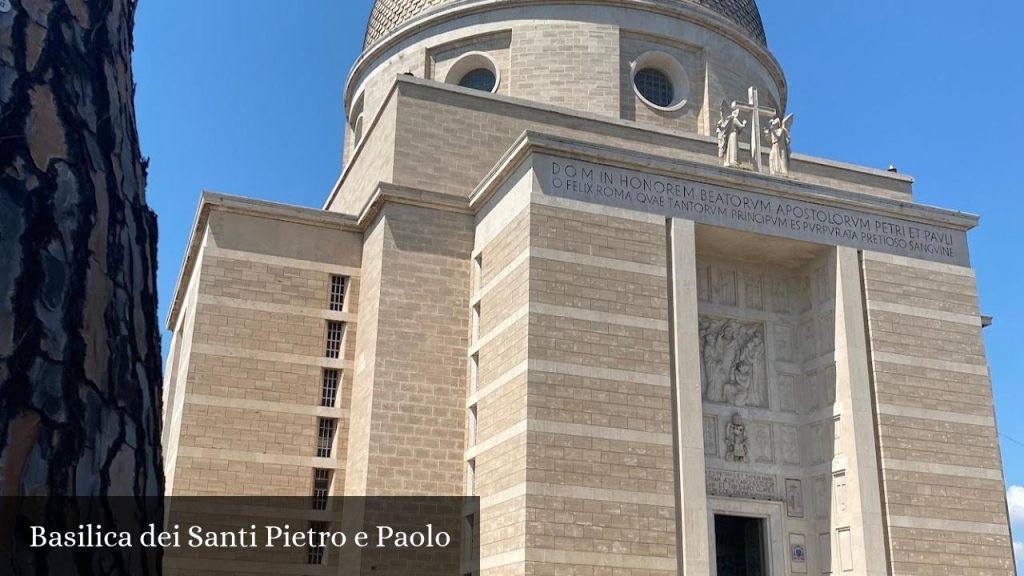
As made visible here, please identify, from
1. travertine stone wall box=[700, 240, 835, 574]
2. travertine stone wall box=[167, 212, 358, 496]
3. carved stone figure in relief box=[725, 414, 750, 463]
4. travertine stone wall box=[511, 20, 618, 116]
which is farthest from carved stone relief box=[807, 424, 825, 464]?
travertine stone wall box=[511, 20, 618, 116]

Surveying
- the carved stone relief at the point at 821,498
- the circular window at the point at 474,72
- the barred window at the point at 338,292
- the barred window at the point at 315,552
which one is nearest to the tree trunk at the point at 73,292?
the carved stone relief at the point at 821,498

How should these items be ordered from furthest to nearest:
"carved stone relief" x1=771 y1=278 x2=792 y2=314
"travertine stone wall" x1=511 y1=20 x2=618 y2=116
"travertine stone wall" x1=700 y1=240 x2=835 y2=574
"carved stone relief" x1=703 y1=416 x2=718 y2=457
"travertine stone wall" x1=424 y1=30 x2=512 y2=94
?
"travertine stone wall" x1=424 y1=30 x2=512 y2=94
"travertine stone wall" x1=511 y1=20 x2=618 y2=116
"carved stone relief" x1=771 y1=278 x2=792 y2=314
"travertine stone wall" x1=700 y1=240 x2=835 y2=574
"carved stone relief" x1=703 y1=416 x2=718 y2=457

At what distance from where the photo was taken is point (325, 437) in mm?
19797

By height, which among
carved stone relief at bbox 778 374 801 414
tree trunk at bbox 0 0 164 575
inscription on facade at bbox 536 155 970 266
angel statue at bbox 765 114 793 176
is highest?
Result: angel statue at bbox 765 114 793 176

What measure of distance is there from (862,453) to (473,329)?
697cm

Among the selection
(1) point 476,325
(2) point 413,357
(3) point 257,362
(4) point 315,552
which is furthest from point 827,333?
(3) point 257,362

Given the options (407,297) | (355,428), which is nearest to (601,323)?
(407,297)

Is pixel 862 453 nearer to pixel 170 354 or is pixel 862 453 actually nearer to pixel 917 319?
pixel 917 319

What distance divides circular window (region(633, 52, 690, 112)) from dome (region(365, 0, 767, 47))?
1960 mm

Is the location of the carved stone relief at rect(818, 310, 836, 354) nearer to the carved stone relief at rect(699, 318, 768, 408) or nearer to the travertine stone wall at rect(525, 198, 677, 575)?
the carved stone relief at rect(699, 318, 768, 408)

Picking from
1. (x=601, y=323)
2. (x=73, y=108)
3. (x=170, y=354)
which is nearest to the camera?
(x=73, y=108)

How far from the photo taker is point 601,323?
16828 mm

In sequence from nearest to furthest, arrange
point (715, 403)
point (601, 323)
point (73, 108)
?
point (73, 108) → point (601, 323) → point (715, 403)

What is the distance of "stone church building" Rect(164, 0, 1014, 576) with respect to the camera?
53.6 ft
